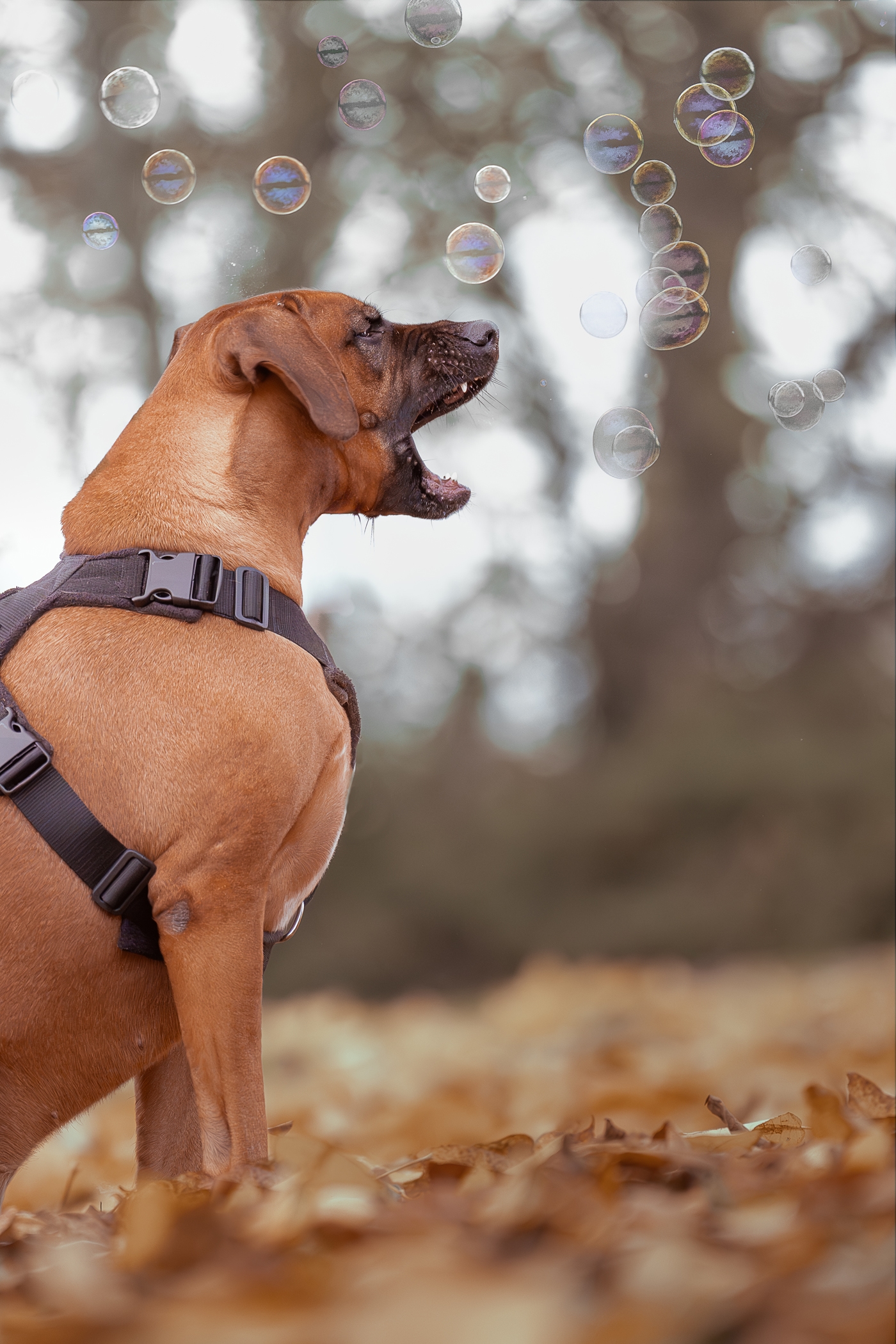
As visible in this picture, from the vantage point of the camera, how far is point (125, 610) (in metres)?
2.38

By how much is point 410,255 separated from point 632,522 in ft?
8.68

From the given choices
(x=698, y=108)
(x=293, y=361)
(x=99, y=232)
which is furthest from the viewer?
(x=698, y=108)

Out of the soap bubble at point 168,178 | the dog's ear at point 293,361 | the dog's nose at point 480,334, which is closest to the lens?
the dog's ear at point 293,361

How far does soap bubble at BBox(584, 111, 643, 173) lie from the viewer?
4.71m

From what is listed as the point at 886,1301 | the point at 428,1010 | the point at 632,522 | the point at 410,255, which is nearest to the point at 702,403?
the point at 632,522

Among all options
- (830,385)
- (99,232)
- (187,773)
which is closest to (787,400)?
(830,385)

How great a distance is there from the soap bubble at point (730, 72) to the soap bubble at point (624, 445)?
1431 millimetres

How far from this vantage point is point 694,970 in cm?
780

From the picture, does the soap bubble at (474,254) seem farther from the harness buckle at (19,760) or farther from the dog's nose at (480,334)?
the harness buckle at (19,760)

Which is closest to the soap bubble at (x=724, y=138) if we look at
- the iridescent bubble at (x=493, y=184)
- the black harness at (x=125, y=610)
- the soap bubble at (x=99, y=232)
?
the iridescent bubble at (x=493, y=184)

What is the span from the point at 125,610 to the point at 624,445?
2.93 metres

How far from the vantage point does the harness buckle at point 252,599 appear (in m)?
2.38

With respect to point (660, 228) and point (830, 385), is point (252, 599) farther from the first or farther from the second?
point (830, 385)

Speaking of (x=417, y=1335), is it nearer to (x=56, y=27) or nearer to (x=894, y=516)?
(x=894, y=516)
